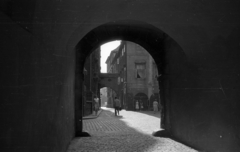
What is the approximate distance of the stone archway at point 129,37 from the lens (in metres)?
8.50

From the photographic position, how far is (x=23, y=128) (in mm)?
4613

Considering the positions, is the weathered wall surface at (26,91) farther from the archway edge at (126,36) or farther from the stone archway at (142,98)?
the stone archway at (142,98)

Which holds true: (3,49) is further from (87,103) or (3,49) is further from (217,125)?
(87,103)

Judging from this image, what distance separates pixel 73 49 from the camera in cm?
546

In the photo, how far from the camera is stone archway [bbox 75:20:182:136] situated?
27.9 feet

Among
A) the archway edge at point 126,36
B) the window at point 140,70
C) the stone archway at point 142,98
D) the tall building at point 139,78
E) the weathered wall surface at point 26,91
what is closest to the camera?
the weathered wall surface at point 26,91

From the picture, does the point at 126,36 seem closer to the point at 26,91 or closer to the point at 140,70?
the point at 26,91

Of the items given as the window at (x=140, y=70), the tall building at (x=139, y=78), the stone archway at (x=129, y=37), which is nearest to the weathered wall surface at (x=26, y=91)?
the stone archway at (x=129, y=37)

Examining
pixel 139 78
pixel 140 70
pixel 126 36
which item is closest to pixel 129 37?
pixel 126 36

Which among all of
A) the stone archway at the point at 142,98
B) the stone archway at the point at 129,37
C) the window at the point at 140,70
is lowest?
the stone archway at the point at 142,98

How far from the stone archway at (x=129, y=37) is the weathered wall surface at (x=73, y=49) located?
2.35 metres

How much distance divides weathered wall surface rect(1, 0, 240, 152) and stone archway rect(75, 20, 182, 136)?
235cm

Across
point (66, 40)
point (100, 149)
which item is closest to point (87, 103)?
point (100, 149)

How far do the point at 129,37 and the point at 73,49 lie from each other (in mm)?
4504
